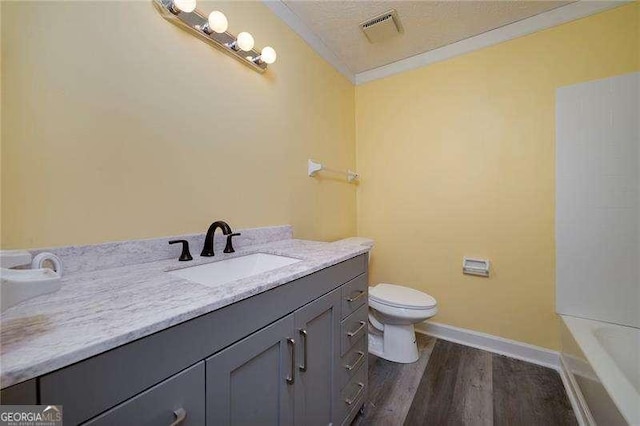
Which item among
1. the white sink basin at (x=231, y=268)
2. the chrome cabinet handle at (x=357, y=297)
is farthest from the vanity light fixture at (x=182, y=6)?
the chrome cabinet handle at (x=357, y=297)

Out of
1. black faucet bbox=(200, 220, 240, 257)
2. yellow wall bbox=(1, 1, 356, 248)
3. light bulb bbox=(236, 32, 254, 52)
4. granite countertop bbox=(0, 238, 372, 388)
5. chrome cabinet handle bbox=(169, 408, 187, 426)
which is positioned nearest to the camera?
granite countertop bbox=(0, 238, 372, 388)

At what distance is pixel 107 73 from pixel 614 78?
8.58 ft

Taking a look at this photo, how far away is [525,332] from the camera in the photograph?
1.73 meters

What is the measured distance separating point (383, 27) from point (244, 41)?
1076 mm

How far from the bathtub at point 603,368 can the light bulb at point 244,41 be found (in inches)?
83.9

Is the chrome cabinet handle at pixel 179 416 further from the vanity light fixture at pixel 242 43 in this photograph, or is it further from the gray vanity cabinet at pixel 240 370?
the vanity light fixture at pixel 242 43

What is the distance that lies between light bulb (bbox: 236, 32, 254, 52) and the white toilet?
173cm

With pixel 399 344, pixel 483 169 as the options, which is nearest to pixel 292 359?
pixel 399 344

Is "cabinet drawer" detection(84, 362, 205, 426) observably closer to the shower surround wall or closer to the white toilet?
the white toilet

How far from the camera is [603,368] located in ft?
3.56

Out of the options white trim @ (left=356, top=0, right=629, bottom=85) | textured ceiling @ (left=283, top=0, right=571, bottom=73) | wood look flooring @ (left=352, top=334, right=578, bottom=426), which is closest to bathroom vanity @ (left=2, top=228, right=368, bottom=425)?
wood look flooring @ (left=352, top=334, right=578, bottom=426)

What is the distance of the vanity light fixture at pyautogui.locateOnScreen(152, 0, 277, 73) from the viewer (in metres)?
1.01

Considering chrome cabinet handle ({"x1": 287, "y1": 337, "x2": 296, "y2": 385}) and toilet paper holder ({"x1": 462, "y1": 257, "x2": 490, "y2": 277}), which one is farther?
toilet paper holder ({"x1": 462, "y1": 257, "x2": 490, "y2": 277})

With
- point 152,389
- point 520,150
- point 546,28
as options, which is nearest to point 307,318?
point 152,389
